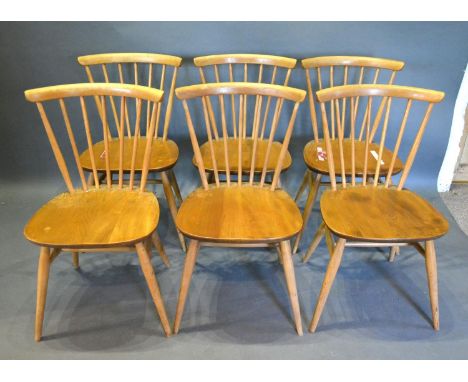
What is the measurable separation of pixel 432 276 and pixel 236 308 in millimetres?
771

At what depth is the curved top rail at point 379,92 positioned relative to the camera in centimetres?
138

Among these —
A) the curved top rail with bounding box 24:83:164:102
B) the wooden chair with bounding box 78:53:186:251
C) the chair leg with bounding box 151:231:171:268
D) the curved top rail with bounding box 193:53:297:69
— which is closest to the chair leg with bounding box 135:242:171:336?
the chair leg with bounding box 151:231:171:268

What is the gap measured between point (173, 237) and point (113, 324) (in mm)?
600

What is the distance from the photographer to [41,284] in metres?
1.32

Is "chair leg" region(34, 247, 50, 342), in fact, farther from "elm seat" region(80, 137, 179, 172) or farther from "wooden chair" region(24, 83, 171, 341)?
"elm seat" region(80, 137, 179, 172)

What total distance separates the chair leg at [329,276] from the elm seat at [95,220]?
65 cm

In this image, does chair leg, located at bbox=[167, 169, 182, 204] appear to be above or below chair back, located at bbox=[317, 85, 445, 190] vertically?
below

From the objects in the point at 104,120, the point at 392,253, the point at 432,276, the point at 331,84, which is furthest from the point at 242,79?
the point at 432,276

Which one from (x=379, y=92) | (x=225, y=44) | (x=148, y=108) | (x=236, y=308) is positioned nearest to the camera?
(x=379, y=92)

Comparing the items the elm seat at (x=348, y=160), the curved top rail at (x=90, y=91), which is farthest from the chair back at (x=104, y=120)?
the elm seat at (x=348, y=160)

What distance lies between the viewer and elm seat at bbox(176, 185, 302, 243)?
1.25m

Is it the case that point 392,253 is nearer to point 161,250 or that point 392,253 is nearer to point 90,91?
point 161,250

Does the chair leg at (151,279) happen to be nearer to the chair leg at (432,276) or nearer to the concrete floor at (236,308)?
the concrete floor at (236,308)

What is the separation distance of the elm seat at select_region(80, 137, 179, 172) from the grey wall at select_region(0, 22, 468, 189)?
38 cm
